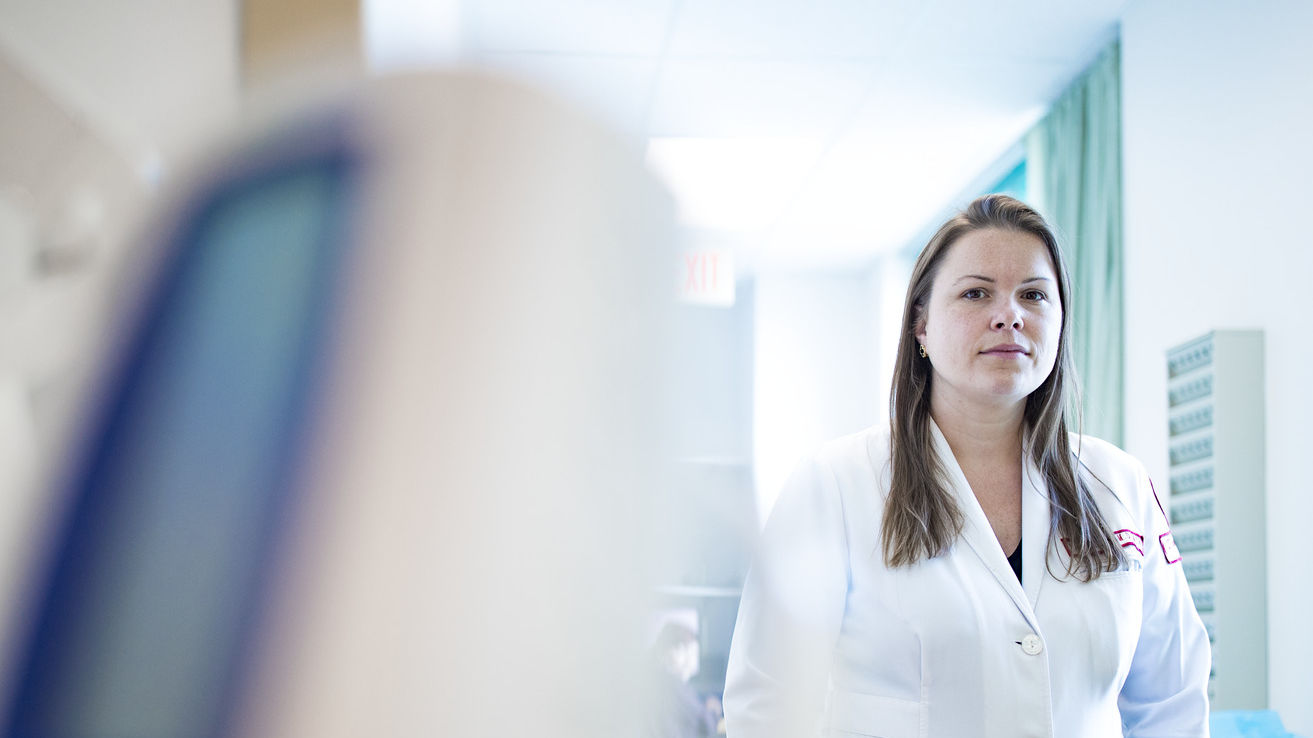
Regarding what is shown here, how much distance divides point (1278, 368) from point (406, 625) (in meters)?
2.23

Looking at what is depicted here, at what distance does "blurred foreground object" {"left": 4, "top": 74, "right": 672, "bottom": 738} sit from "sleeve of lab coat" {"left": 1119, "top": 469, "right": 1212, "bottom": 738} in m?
1.15

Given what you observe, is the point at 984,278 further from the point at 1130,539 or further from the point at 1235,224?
the point at 1235,224

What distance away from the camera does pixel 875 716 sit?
3.59 feet

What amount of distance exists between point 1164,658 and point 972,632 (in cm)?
28

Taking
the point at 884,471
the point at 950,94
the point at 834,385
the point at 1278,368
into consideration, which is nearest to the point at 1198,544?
the point at 1278,368

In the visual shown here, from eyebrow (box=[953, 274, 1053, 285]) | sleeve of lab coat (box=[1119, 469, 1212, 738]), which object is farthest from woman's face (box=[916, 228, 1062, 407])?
sleeve of lab coat (box=[1119, 469, 1212, 738])

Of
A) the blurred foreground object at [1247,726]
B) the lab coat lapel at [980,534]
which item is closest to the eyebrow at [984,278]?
the lab coat lapel at [980,534]

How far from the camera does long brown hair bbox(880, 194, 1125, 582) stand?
115 centimetres

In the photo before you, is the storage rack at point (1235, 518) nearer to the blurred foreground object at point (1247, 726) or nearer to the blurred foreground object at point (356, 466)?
the blurred foreground object at point (1247, 726)

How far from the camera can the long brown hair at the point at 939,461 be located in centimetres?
115

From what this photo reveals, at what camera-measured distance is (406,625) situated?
22 centimetres

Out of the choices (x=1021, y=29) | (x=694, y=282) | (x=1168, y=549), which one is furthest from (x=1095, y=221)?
(x=694, y=282)

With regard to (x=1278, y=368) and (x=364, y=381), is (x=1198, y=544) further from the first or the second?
(x=364, y=381)

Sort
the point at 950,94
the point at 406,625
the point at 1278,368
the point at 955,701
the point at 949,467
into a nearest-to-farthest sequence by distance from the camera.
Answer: the point at 406,625 → the point at 955,701 → the point at 949,467 → the point at 1278,368 → the point at 950,94
